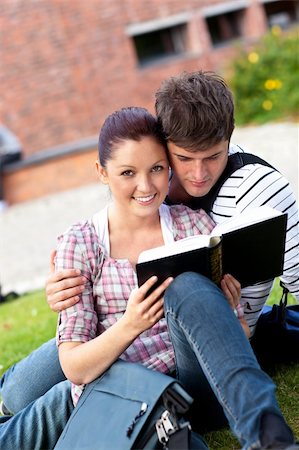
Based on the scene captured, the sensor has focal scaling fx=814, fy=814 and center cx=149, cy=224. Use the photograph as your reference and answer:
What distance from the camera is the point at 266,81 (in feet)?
41.3

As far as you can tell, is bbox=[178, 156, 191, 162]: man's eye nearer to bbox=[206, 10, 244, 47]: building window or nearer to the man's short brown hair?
the man's short brown hair

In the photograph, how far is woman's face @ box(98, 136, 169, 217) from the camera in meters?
2.64

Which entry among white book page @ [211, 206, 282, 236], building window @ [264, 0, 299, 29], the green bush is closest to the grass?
white book page @ [211, 206, 282, 236]

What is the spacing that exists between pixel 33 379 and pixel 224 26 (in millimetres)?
14278

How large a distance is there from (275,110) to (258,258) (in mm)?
9897

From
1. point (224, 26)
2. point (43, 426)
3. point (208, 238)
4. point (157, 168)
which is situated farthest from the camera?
point (224, 26)

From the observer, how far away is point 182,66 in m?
16.2

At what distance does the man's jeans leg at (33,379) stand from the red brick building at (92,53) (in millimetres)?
10440

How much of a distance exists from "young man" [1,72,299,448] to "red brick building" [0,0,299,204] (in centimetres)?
1076

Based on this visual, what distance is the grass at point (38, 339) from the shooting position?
112 inches

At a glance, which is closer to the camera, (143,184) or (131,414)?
(131,414)

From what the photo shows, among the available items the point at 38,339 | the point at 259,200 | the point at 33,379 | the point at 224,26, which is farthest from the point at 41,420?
the point at 224,26

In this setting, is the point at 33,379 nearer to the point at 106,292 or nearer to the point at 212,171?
the point at 106,292

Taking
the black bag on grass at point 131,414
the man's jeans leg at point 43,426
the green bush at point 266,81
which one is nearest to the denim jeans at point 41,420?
the man's jeans leg at point 43,426
